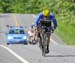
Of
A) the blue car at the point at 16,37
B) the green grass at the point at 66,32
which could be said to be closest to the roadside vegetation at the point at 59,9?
the green grass at the point at 66,32

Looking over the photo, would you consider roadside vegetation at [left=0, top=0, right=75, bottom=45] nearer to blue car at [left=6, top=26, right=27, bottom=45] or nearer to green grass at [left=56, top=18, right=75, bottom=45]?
green grass at [left=56, top=18, right=75, bottom=45]

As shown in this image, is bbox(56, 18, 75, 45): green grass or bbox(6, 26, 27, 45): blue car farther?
bbox(56, 18, 75, 45): green grass

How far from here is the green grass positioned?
47188 mm

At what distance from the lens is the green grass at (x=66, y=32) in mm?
47188

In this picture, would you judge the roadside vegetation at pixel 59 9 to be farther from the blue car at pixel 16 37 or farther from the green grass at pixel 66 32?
the blue car at pixel 16 37

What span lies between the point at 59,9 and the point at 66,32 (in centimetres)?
1490

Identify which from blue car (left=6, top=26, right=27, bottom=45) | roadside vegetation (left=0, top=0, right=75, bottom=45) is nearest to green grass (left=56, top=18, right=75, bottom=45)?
roadside vegetation (left=0, top=0, right=75, bottom=45)

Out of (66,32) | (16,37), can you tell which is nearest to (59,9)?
(66,32)

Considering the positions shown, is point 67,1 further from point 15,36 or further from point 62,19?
point 15,36

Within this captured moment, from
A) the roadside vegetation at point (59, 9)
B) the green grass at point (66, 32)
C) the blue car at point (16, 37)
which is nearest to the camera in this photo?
the blue car at point (16, 37)

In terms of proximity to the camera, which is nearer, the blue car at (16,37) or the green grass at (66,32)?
the blue car at (16,37)

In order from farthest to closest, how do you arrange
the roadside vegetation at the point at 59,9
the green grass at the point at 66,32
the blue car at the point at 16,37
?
the roadside vegetation at the point at 59,9 → the green grass at the point at 66,32 → the blue car at the point at 16,37

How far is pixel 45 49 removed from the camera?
16.4m

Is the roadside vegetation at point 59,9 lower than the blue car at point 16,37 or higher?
lower
